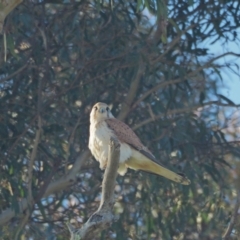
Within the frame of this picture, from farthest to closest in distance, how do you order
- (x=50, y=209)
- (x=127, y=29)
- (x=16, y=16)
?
(x=50, y=209) → (x=127, y=29) → (x=16, y=16)

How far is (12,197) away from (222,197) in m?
1.93

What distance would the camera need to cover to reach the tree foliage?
8.59 metres

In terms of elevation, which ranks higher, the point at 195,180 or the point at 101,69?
the point at 101,69

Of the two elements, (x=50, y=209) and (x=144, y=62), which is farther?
(x=50, y=209)

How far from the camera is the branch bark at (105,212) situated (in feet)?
16.5

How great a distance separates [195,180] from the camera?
9.16 metres

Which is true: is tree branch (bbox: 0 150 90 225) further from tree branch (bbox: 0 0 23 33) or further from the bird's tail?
tree branch (bbox: 0 0 23 33)

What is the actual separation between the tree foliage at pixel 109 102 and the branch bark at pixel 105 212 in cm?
316

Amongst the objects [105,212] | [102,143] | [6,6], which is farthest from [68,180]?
[105,212]

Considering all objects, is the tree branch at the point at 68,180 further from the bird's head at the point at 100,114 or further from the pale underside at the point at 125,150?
the pale underside at the point at 125,150

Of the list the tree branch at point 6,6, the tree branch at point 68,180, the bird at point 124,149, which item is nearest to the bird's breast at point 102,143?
the bird at point 124,149

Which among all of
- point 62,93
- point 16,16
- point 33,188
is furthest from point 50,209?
point 16,16

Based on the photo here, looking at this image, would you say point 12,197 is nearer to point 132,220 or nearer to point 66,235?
point 66,235

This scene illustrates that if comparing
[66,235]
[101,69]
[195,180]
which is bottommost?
[66,235]
